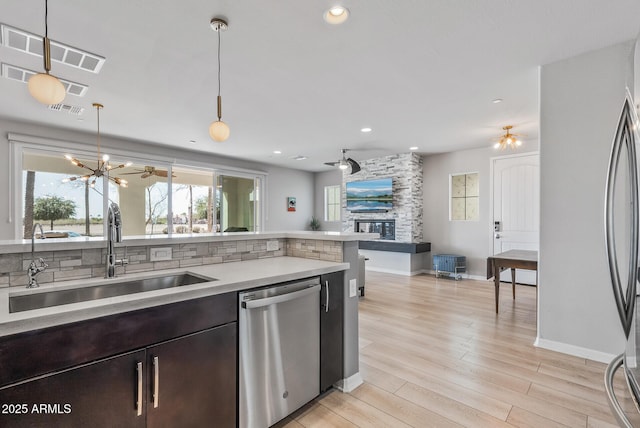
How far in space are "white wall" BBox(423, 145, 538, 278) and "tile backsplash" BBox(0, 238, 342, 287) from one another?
4872mm

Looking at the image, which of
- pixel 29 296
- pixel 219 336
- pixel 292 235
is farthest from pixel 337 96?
pixel 29 296

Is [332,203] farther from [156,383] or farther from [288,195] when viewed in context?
[156,383]

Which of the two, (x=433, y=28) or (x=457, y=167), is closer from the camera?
(x=433, y=28)

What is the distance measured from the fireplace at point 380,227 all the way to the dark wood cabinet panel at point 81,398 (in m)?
6.07

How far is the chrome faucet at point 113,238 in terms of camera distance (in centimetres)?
162

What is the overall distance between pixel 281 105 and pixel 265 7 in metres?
1.75

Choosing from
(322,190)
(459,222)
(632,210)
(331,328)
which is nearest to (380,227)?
(459,222)

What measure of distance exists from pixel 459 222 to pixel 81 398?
6.50m

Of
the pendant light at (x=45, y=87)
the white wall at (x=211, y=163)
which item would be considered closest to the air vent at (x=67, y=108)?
the white wall at (x=211, y=163)

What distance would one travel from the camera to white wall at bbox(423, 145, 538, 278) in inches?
232

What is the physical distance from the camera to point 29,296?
135 centimetres

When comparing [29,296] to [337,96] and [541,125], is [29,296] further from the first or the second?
[541,125]

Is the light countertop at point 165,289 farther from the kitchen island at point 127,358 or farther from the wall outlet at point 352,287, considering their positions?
A: the wall outlet at point 352,287

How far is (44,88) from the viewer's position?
132 cm
